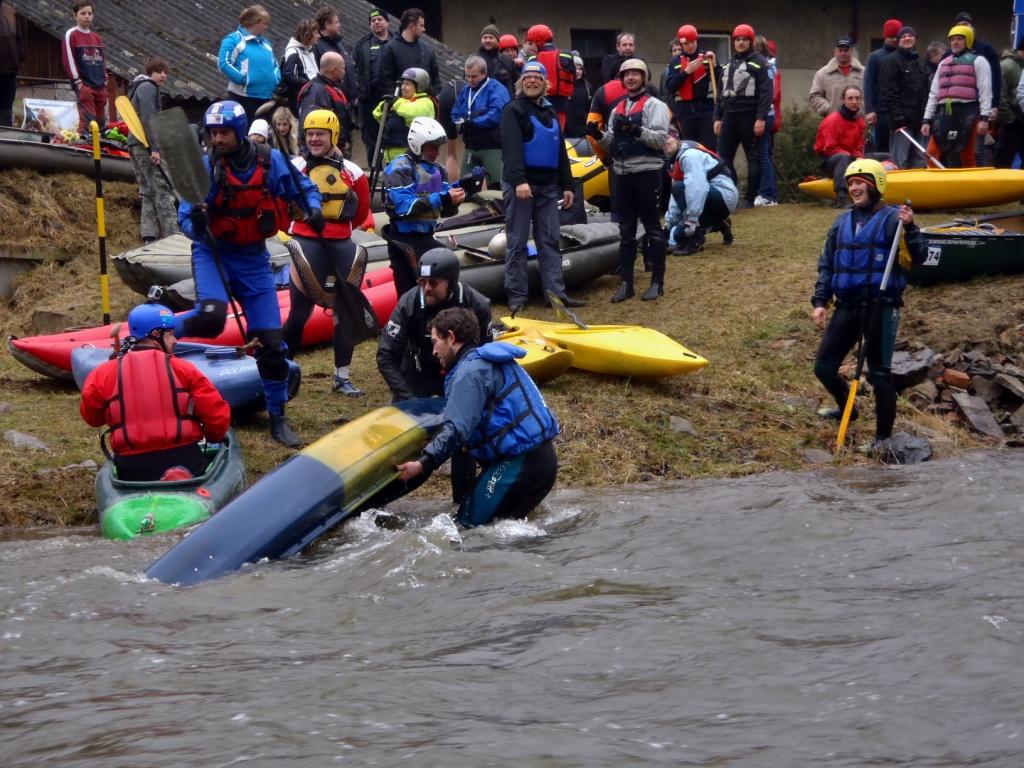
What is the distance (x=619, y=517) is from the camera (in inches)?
269

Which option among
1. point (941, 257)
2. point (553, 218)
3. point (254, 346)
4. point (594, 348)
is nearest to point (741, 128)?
point (941, 257)

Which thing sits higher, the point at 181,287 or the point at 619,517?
the point at 181,287

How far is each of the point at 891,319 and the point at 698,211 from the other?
4.65 m

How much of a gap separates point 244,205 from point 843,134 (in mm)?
8202

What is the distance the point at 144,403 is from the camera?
6.35 metres

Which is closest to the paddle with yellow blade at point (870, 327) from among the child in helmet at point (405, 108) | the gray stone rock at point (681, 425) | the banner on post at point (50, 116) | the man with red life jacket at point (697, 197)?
the gray stone rock at point (681, 425)

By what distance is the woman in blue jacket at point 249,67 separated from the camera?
11.2 meters

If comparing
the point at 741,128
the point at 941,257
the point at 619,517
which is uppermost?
the point at 741,128

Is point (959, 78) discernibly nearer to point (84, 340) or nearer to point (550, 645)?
point (84, 340)

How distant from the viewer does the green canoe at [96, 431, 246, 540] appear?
618 cm

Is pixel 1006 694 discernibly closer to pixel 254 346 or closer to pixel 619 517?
pixel 619 517

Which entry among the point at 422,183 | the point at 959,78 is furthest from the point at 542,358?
the point at 959,78

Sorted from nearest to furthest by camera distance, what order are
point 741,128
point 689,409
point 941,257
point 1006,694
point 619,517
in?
point 1006,694 < point 619,517 < point 689,409 < point 941,257 < point 741,128

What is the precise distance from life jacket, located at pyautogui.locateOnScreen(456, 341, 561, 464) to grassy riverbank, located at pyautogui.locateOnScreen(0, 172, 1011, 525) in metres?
1.49
